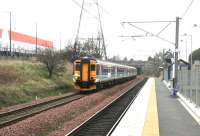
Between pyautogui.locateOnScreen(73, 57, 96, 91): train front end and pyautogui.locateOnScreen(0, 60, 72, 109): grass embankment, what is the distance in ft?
6.87

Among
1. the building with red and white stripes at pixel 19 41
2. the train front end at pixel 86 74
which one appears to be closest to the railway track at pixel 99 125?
the train front end at pixel 86 74

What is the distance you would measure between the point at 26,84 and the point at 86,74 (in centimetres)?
508

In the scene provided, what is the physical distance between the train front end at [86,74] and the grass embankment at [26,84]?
6.87ft

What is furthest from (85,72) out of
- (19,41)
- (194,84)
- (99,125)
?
(19,41)

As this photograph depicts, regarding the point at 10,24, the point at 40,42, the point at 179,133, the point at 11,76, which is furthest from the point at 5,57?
the point at 179,133

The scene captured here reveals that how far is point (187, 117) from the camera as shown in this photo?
1583 centimetres

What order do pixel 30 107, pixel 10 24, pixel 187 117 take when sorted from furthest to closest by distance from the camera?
1. pixel 10 24
2. pixel 30 107
3. pixel 187 117

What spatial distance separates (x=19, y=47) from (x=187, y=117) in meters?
32.4

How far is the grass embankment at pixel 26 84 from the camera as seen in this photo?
75.4 feet

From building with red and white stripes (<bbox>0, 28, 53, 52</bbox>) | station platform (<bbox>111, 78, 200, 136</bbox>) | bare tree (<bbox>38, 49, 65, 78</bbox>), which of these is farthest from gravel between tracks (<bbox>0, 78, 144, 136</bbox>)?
building with red and white stripes (<bbox>0, 28, 53, 52</bbox>)

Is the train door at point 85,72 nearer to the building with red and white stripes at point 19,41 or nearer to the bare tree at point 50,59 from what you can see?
the bare tree at point 50,59

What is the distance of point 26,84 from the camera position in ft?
91.8

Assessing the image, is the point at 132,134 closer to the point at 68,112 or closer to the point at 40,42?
the point at 68,112

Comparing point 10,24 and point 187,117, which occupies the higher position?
point 10,24
